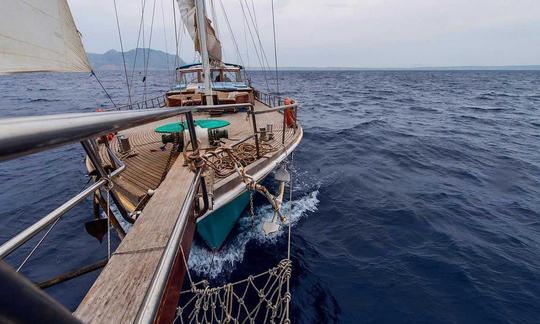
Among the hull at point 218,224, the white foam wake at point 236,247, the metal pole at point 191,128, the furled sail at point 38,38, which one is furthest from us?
the white foam wake at point 236,247

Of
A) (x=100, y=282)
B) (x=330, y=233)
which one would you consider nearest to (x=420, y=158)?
(x=330, y=233)

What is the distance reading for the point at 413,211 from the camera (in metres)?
7.72

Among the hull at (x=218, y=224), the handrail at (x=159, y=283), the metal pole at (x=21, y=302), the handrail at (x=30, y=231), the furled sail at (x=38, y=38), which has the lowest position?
the hull at (x=218, y=224)

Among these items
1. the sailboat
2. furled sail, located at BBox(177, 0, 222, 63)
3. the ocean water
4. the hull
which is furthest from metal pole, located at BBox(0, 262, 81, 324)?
furled sail, located at BBox(177, 0, 222, 63)

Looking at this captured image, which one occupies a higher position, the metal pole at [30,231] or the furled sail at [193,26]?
the furled sail at [193,26]

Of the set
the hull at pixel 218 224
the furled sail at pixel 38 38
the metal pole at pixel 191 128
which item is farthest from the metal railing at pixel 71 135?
the hull at pixel 218 224

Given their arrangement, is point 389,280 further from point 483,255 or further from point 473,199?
point 473,199

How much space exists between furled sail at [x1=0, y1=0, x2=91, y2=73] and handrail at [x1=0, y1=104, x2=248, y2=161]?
3272mm

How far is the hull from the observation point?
5.01 metres

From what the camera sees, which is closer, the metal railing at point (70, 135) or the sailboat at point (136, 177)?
the metal railing at point (70, 135)

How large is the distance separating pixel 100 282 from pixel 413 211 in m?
7.90

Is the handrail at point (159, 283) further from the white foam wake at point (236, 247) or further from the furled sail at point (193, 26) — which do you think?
the furled sail at point (193, 26)

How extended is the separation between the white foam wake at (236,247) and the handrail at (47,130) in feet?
14.3

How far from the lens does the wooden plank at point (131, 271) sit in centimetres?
157
